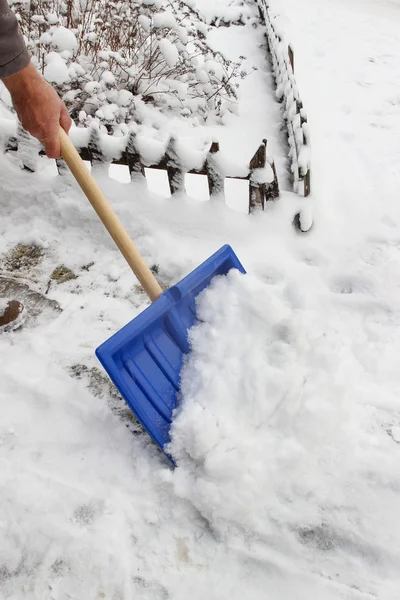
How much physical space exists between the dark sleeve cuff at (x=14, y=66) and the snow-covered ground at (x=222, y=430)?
1.05 m

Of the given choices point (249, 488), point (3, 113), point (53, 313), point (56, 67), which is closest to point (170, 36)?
point (56, 67)

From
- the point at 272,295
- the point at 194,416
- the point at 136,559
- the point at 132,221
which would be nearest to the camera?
the point at 136,559

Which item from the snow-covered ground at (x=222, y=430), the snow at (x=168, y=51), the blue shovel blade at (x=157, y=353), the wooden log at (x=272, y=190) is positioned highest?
the snow at (x=168, y=51)

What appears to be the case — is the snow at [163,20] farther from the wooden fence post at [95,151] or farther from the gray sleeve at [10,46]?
the gray sleeve at [10,46]

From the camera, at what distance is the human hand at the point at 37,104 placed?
162 centimetres

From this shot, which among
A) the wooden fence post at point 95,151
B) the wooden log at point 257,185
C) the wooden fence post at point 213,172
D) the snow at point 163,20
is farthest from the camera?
the snow at point 163,20

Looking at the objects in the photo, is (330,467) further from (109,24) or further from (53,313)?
(109,24)

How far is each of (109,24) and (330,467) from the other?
4110 mm

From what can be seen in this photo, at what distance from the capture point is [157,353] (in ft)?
5.47

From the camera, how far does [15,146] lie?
2.73 m

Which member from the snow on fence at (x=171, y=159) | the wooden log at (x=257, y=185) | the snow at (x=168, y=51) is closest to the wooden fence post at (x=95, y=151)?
the snow on fence at (x=171, y=159)

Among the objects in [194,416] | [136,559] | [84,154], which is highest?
[84,154]

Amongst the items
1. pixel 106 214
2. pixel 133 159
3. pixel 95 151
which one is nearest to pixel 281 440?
pixel 106 214

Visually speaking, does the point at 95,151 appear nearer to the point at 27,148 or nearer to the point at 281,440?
the point at 27,148
